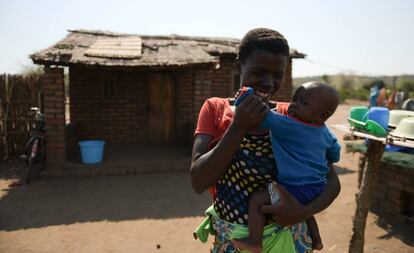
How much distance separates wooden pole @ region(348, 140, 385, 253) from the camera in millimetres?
3330

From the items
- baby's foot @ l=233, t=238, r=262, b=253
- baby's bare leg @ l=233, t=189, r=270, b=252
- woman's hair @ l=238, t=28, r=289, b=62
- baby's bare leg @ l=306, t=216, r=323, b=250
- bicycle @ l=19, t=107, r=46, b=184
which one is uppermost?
woman's hair @ l=238, t=28, r=289, b=62

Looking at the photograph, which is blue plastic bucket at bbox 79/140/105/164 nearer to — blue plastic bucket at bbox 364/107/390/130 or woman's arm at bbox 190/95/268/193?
blue plastic bucket at bbox 364/107/390/130

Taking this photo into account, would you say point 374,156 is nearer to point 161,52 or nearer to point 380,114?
point 380,114

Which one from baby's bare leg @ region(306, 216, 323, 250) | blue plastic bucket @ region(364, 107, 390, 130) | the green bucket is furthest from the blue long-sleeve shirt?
the green bucket

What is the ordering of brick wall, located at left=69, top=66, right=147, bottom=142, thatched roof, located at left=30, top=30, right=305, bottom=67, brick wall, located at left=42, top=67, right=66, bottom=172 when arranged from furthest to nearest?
brick wall, located at left=69, top=66, right=147, bottom=142, brick wall, located at left=42, top=67, right=66, bottom=172, thatched roof, located at left=30, top=30, right=305, bottom=67

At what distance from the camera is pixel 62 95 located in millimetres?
6355

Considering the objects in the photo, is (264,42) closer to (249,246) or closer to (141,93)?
(249,246)

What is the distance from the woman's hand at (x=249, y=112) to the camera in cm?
116

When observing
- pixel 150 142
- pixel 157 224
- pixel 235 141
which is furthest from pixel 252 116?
pixel 150 142

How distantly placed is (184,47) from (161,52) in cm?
93

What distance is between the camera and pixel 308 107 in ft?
4.57

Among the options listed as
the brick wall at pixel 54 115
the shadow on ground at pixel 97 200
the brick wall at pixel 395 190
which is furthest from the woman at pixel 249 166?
the brick wall at pixel 54 115

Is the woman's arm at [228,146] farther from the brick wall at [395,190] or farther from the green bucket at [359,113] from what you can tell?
the brick wall at [395,190]

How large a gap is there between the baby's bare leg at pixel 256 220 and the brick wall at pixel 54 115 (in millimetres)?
6020
